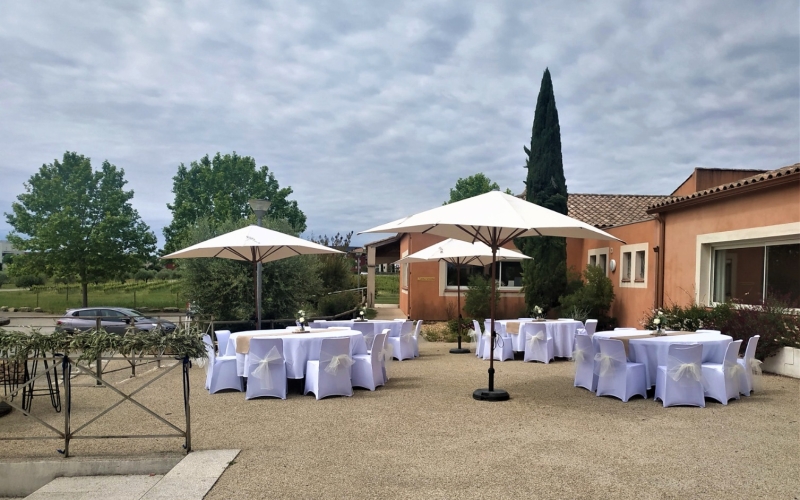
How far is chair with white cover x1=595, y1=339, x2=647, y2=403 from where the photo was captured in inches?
299

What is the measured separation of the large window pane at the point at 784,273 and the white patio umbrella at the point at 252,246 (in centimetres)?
777

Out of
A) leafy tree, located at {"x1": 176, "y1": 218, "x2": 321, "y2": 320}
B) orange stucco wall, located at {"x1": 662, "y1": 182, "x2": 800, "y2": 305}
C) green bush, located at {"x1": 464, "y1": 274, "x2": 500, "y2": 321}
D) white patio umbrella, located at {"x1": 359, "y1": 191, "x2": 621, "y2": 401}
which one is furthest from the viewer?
green bush, located at {"x1": 464, "y1": 274, "x2": 500, "y2": 321}

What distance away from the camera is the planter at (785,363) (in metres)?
8.84

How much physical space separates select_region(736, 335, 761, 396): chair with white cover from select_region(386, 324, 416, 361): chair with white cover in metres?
6.10

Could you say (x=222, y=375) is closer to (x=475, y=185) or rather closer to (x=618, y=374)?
(x=618, y=374)

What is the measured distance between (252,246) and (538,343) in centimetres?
585

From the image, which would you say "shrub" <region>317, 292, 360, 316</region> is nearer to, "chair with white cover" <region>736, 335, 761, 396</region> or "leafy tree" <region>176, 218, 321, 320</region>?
"leafy tree" <region>176, 218, 321, 320</region>

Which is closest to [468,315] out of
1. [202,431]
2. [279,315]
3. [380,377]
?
[279,315]

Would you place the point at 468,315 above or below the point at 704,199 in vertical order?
below

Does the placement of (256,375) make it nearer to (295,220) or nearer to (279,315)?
(279,315)

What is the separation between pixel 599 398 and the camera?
7.70 meters

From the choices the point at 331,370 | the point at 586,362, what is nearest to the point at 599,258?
the point at 586,362

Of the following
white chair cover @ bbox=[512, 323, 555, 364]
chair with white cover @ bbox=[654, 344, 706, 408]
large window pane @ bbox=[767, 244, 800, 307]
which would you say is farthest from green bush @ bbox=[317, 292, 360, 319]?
chair with white cover @ bbox=[654, 344, 706, 408]

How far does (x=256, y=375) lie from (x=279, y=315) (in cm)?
719
